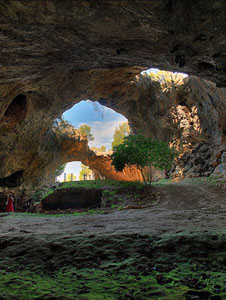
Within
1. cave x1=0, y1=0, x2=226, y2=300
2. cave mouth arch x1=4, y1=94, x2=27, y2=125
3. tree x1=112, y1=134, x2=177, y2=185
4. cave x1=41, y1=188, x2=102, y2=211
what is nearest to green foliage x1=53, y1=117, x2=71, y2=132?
cave x1=41, y1=188, x2=102, y2=211

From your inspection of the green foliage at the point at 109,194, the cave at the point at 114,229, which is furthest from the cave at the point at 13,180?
the cave at the point at 114,229

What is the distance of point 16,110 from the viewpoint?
14953mm

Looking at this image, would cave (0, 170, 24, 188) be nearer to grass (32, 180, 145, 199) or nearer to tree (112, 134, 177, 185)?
grass (32, 180, 145, 199)

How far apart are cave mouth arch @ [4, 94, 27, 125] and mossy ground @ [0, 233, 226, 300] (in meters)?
11.4

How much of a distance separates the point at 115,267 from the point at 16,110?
45.3 ft

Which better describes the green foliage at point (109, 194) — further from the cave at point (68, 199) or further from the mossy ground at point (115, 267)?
the mossy ground at point (115, 267)

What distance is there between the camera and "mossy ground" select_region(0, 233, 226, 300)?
2701mm

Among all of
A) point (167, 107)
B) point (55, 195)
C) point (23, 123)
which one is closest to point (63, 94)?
point (23, 123)

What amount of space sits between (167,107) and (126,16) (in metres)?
21.8

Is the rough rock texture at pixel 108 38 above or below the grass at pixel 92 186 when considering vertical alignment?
above

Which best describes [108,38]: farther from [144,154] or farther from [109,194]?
[109,194]

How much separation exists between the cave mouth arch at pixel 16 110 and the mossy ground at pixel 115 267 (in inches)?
450

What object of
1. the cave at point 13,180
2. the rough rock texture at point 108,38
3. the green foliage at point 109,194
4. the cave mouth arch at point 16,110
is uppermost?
the cave mouth arch at point 16,110

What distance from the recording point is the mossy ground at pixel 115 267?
2.70m
